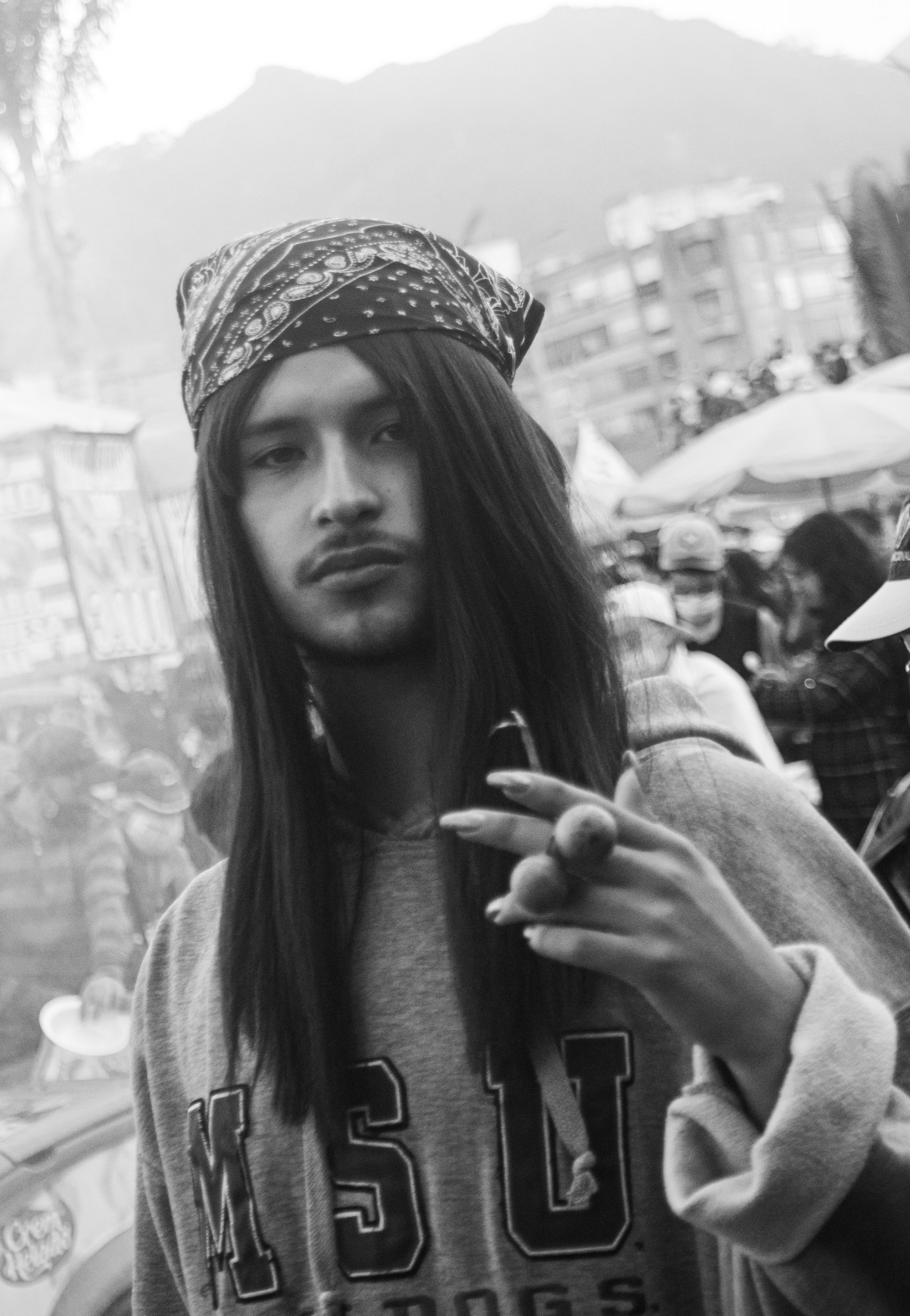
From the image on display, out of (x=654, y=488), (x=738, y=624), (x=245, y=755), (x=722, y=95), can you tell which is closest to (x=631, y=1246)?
(x=245, y=755)

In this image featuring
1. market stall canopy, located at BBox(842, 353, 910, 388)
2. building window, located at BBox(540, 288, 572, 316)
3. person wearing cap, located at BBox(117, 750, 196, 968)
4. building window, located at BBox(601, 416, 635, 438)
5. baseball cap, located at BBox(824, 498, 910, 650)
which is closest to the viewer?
baseball cap, located at BBox(824, 498, 910, 650)

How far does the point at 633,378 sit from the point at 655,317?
6.37ft

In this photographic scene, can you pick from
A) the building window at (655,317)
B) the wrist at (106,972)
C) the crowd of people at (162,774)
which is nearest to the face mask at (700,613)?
the crowd of people at (162,774)

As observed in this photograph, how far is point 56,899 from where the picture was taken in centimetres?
311

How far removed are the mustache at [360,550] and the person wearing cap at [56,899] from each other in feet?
6.94

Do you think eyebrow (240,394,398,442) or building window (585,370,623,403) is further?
building window (585,370,623,403)

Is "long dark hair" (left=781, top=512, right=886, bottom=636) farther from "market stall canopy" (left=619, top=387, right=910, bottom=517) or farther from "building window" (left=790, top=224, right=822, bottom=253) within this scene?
"building window" (left=790, top=224, right=822, bottom=253)

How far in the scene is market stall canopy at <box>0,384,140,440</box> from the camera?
3.41 m

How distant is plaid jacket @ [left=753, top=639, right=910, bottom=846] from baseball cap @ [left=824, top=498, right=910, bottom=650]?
1.74 meters

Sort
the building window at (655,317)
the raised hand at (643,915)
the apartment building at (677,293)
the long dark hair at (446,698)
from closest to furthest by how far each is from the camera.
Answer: the raised hand at (643,915)
the long dark hair at (446,698)
the apartment building at (677,293)
the building window at (655,317)

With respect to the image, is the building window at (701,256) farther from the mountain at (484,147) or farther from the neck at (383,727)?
the neck at (383,727)

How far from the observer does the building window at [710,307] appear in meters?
36.5

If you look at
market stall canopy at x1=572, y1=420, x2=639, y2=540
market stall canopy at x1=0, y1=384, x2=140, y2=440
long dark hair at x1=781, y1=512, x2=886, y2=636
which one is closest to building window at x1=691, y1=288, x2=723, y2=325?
market stall canopy at x1=572, y1=420, x2=639, y2=540

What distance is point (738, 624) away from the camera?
553 cm
